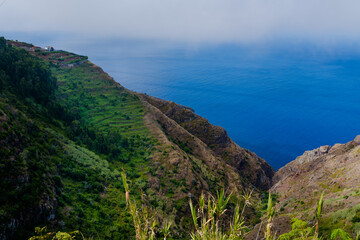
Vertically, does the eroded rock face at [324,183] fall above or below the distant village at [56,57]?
below

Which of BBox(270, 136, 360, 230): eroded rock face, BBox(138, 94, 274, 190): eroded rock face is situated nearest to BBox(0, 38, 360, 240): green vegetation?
BBox(270, 136, 360, 230): eroded rock face

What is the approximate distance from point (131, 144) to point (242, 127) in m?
98.4

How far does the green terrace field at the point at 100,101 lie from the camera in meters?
56.2

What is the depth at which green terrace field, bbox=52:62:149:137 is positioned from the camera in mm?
56250

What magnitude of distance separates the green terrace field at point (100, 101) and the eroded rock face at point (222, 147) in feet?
29.3

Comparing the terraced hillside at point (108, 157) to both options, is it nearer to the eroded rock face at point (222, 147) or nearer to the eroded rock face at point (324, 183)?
the eroded rock face at point (222, 147)

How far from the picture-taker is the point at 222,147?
6825 cm

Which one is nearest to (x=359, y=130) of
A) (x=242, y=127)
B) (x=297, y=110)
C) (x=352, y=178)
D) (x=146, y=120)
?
(x=297, y=110)

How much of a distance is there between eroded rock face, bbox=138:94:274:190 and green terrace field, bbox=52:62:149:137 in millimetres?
8933

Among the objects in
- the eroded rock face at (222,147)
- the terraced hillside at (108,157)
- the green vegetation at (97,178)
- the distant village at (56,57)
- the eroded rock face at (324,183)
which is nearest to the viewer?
the green vegetation at (97,178)

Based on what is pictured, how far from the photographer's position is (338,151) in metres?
54.8

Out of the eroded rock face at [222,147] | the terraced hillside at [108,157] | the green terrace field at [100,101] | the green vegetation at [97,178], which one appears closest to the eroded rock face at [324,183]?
the green vegetation at [97,178]

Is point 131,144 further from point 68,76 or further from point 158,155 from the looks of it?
point 68,76

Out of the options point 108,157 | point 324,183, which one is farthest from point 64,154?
point 324,183
